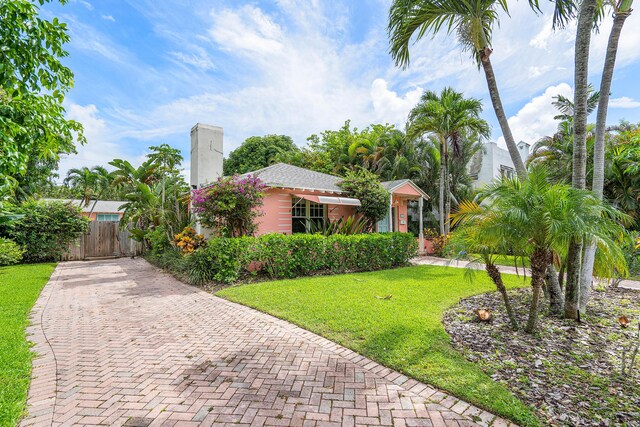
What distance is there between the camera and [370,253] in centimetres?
1431

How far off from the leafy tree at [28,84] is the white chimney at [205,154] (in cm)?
947

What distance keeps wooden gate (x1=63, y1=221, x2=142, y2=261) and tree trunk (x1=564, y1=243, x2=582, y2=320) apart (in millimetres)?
23566

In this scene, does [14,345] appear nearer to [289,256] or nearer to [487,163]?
[289,256]

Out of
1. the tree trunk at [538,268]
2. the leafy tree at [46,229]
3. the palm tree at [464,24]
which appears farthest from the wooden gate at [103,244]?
the tree trunk at [538,268]

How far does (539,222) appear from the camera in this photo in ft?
17.4

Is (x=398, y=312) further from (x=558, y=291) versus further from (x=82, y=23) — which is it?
(x=82, y=23)

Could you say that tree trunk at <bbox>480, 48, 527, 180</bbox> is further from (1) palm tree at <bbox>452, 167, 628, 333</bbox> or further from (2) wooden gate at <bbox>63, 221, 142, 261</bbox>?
(2) wooden gate at <bbox>63, 221, 142, 261</bbox>

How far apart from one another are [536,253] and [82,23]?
11556 mm

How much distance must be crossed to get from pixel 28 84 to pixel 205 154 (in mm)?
10044

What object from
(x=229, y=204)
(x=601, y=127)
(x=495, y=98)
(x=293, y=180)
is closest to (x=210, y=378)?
(x=229, y=204)

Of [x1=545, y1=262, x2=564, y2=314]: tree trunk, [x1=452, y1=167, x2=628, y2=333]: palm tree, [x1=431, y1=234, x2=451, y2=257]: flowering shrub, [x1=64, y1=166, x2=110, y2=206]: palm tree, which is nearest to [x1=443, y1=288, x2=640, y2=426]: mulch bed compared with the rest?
[x1=545, y1=262, x2=564, y2=314]: tree trunk

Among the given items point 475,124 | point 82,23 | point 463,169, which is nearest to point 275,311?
point 82,23

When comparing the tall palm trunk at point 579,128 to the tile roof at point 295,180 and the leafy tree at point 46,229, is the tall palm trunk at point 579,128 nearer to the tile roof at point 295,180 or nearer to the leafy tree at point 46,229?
the tile roof at point 295,180

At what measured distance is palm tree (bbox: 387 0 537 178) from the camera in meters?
7.13
